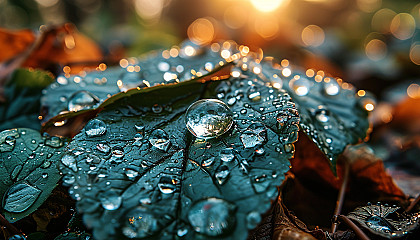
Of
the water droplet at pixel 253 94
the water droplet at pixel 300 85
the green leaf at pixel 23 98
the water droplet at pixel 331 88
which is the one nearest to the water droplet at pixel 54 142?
the green leaf at pixel 23 98

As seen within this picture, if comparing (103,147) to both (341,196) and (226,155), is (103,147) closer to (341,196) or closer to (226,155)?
(226,155)

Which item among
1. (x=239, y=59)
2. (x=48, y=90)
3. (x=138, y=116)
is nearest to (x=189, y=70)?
(x=239, y=59)

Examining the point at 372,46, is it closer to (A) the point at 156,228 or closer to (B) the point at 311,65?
(B) the point at 311,65

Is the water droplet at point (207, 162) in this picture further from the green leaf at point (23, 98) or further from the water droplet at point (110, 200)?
the green leaf at point (23, 98)

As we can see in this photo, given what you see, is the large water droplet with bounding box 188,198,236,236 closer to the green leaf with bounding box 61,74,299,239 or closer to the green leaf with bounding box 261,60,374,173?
the green leaf with bounding box 61,74,299,239

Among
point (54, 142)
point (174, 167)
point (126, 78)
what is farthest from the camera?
point (126, 78)

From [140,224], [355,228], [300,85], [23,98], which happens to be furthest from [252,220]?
[23,98]
